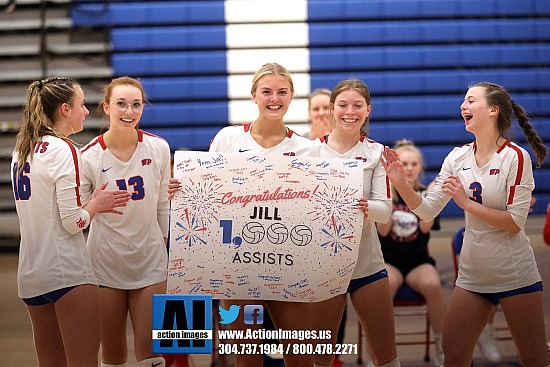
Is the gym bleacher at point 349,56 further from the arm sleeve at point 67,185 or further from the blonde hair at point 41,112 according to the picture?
the arm sleeve at point 67,185

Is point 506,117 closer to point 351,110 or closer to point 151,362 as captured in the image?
point 351,110

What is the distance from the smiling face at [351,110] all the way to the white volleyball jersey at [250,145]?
18 centimetres

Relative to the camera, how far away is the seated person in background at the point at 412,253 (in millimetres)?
4449

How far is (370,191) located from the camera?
10.6 feet

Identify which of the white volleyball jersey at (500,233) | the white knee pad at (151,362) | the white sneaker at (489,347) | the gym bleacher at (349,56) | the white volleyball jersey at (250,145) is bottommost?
the white sneaker at (489,347)

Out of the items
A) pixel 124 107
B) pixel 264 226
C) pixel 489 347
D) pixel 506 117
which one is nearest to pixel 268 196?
pixel 264 226

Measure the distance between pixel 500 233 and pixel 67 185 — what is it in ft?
5.81

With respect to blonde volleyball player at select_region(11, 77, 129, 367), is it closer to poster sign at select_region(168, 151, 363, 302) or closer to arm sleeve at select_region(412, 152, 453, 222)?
poster sign at select_region(168, 151, 363, 302)

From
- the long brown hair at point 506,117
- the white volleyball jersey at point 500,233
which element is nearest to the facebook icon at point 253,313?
the white volleyball jersey at point 500,233

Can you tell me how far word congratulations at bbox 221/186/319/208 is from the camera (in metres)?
3.07

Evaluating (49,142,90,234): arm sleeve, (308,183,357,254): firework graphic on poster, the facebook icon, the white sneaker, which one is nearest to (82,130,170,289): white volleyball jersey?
(49,142,90,234): arm sleeve

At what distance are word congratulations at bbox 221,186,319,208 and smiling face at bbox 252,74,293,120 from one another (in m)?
0.30

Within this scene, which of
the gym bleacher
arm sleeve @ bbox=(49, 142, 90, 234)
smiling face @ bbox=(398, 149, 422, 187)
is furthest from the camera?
the gym bleacher

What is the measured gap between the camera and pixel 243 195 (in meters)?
3.07
